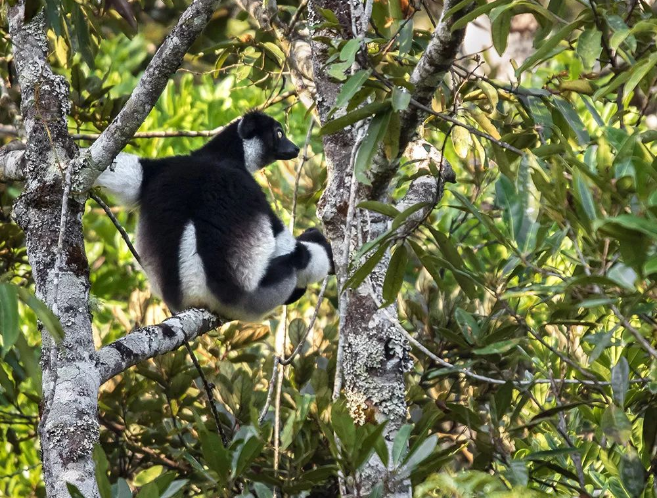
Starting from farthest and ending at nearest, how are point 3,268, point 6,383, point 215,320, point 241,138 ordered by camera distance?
1. point 241,138
2. point 3,268
3. point 215,320
4. point 6,383

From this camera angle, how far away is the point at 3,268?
4344 millimetres

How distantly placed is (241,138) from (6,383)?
4.04m

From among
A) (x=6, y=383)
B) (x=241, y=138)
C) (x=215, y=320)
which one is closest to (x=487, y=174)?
(x=215, y=320)

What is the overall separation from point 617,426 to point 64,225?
1544 millimetres

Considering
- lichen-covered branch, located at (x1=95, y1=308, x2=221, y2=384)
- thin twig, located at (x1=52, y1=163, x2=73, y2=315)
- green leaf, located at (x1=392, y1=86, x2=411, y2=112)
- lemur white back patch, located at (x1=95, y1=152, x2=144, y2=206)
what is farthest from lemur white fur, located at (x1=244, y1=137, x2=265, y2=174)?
green leaf, located at (x1=392, y1=86, x2=411, y2=112)

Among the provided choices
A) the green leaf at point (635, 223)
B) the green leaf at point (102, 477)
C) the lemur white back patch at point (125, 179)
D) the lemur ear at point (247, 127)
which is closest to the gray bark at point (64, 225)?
the green leaf at point (102, 477)

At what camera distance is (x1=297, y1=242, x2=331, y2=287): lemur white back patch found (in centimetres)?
489

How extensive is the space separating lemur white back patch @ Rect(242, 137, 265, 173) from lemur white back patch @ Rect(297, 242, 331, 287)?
0.79 meters

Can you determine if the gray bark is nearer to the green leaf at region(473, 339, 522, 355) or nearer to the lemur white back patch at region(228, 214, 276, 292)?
the green leaf at region(473, 339, 522, 355)

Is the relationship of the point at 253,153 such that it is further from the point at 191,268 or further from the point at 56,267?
the point at 56,267

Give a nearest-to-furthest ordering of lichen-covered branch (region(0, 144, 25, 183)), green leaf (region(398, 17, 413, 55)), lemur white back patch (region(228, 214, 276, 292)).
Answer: green leaf (region(398, 17, 413, 55)) < lichen-covered branch (region(0, 144, 25, 183)) < lemur white back patch (region(228, 214, 276, 292))

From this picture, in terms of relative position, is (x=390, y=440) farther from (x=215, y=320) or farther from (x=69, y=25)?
(x=69, y=25)

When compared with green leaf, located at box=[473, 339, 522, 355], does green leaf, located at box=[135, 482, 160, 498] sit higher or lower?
lower

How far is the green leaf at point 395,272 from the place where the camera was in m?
2.15
